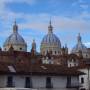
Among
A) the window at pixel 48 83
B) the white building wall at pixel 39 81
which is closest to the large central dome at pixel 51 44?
the white building wall at pixel 39 81

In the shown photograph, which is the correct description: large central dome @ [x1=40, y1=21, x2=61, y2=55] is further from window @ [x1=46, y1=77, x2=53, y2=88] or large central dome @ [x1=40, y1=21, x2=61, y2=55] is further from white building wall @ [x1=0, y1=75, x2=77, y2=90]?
window @ [x1=46, y1=77, x2=53, y2=88]

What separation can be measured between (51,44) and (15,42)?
13.8 meters

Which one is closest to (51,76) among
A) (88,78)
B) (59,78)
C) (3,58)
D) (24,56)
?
(59,78)

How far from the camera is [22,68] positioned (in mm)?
38719

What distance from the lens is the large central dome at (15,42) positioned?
4427 inches

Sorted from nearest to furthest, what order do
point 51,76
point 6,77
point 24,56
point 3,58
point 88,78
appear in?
point 6,77
point 51,76
point 88,78
point 3,58
point 24,56

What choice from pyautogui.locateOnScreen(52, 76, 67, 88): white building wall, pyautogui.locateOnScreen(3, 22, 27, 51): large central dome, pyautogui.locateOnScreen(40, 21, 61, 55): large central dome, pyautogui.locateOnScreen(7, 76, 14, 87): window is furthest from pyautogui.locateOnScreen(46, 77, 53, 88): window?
pyautogui.locateOnScreen(40, 21, 61, 55): large central dome

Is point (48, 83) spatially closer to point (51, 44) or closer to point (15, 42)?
point (15, 42)

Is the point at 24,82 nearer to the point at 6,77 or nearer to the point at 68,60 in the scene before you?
the point at 6,77

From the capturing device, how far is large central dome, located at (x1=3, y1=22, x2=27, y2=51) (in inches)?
4427

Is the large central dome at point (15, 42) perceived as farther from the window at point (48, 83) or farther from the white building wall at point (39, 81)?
the window at point (48, 83)

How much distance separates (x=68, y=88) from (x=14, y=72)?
6493 millimetres

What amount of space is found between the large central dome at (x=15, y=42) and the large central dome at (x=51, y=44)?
8.52m

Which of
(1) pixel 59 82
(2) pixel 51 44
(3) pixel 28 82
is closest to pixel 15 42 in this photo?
→ (2) pixel 51 44
